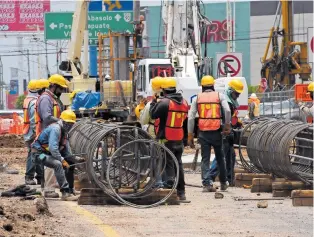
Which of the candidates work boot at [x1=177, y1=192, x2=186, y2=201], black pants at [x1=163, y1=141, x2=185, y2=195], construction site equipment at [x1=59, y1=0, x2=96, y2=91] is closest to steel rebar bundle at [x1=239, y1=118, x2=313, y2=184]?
black pants at [x1=163, y1=141, x2=185, y2=195]

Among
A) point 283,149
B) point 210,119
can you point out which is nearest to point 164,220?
point 283,149

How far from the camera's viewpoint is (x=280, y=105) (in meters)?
38.9

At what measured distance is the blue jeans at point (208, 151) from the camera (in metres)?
18.0

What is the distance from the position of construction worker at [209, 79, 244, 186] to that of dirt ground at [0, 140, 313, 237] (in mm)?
1784

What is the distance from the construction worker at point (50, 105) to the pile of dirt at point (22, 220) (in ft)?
4.83

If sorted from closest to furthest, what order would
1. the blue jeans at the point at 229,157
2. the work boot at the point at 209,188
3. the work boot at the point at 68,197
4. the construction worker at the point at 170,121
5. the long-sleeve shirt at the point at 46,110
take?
the work boot at the point at 68,197 → the construction worker at the point at 170,121 → the long-sleeve shirt at the point at 46,110 → the work boot at the point at 209,188 → the blue jeans at the point at 229,157

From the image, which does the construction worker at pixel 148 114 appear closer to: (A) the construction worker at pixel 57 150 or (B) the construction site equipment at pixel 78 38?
(A) the construction worker at pixel 57 150

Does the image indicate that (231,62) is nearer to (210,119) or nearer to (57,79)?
(210,119)

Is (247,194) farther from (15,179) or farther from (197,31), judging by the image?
(197,31)

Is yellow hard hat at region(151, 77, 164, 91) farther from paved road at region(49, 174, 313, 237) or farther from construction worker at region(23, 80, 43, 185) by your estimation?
construction worker at region(23, 80, 43, 185)

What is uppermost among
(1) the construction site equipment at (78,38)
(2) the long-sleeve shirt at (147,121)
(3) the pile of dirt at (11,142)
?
(1) the construction site equipment at (78,38)

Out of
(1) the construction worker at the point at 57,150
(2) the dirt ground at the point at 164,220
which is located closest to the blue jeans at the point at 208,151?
(2) the dirt ground at the point at 164,220

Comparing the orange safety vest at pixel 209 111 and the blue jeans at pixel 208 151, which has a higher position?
the orange safety vest at pixel 209 111

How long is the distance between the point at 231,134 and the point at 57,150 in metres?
3.73
